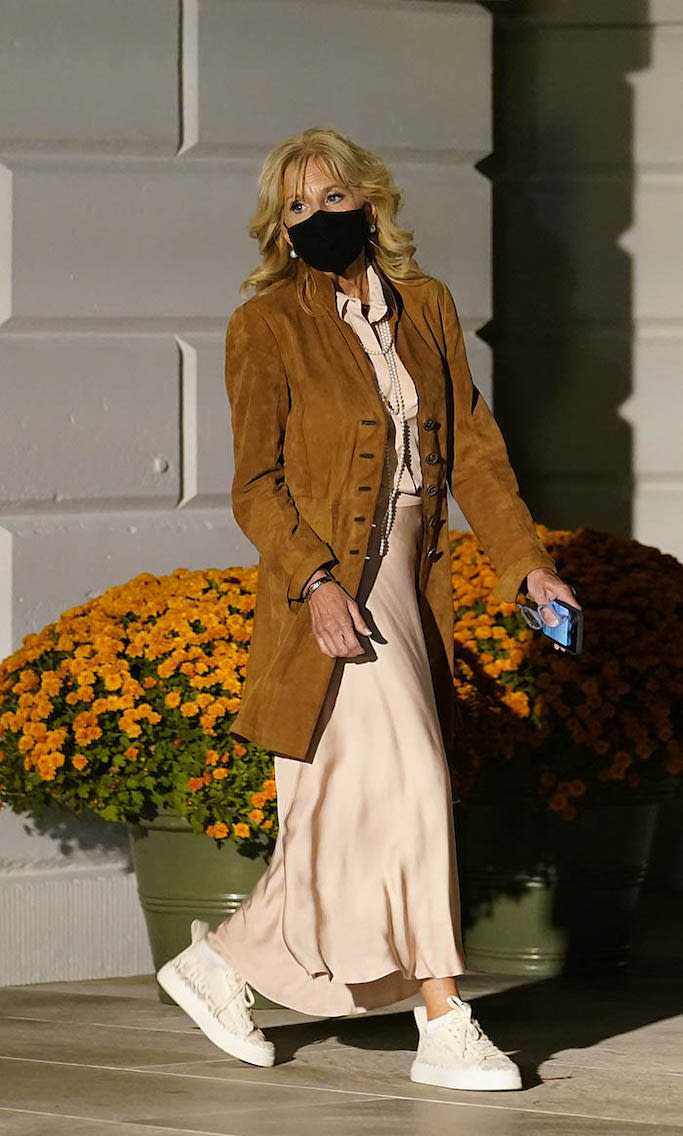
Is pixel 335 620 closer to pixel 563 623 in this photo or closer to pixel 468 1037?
pixel 563 623

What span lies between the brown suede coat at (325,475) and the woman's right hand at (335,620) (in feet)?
0.17

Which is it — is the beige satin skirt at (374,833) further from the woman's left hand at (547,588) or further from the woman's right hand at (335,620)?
the woman's left hand at (547,588)

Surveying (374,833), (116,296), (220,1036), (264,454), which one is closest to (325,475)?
(264,454)

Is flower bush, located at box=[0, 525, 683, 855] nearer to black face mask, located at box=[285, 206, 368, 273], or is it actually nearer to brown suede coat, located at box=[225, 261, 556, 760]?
brown suede coat, located at box=[225, 261, 556, 760]

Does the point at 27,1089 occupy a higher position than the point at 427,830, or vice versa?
the point at 427,830

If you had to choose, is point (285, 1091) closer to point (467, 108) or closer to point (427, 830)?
point (427, 830)

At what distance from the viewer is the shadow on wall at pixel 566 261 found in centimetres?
728

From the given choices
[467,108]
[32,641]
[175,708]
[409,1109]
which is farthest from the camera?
[467,108]

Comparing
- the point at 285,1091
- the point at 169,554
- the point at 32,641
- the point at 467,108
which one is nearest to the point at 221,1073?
the point at 285,1091

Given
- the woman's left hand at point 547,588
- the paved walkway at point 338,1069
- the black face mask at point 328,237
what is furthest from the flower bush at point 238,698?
the black face mask at point 328,237

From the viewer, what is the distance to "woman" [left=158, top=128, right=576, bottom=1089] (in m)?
4.23

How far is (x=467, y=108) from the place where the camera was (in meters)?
6.56

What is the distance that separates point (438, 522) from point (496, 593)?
250 millimetres

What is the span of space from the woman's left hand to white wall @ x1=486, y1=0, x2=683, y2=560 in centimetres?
A: 305
